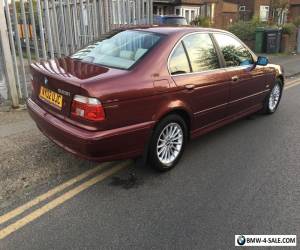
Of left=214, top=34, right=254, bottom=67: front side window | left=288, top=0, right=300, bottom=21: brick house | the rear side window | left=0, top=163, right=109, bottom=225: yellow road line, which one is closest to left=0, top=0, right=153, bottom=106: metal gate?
left=214, top=34, right=254, bottom=67: front side window

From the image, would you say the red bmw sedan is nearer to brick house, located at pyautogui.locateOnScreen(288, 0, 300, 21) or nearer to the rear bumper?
the rear bumper

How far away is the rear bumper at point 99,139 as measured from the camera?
3.28 m

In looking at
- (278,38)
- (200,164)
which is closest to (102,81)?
(200,164)

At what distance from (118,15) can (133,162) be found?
4.69 m

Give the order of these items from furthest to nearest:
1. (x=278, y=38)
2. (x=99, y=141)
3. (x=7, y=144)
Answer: (x=278, y=38) < (x=7, y=144) < (x=99, y=141)

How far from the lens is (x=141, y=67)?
3629 mm

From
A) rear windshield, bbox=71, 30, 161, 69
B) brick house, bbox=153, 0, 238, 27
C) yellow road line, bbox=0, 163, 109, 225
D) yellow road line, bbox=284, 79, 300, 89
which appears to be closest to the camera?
yellow road line, bbox=0, 163, 109, 225

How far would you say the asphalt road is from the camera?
2.92 meters

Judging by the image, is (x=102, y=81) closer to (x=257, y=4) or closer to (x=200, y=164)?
(x=200, y=164)

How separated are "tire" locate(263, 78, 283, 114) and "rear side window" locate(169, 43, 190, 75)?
2.61 meters

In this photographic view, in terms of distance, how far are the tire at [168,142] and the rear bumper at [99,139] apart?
189 millimetres

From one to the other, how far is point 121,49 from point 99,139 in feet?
4.35

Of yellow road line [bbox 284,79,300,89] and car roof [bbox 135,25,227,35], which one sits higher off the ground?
car roof [bbox 135,25,227,35]

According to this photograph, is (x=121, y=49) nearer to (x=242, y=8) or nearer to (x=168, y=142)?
(x=168, y=142)
